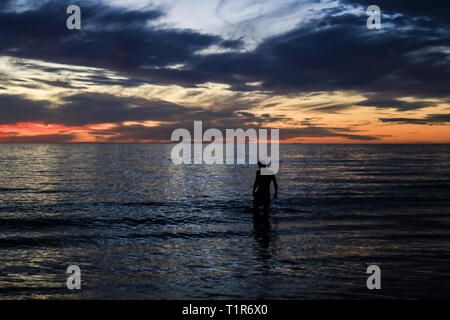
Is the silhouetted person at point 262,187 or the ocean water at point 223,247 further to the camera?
the silhouetted person at point 262,187

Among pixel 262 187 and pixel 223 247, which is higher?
pixel 262 187

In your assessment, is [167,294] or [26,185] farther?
[26,185]

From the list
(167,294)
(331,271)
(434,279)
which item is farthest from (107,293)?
(434,279)

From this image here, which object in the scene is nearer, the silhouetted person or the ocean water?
the ocean water

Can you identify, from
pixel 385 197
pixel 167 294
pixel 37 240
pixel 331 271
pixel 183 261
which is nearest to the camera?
pixel 167 294

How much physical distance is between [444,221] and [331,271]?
1062 centimetres

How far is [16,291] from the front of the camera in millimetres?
8648

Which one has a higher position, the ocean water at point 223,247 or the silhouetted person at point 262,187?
the silhouetted person at point 262,187

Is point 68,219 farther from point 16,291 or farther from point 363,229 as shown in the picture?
point 363,229

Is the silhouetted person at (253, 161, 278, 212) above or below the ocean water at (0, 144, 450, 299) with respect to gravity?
above

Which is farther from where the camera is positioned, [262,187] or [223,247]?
[262,187]

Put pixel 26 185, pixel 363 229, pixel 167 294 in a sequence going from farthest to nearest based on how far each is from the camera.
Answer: pixel 26 185 → pixel 363 229 → pixel 167 294

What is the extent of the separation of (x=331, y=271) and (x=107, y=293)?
6230mm

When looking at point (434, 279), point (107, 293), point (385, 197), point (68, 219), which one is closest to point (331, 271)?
point (434, 279)
